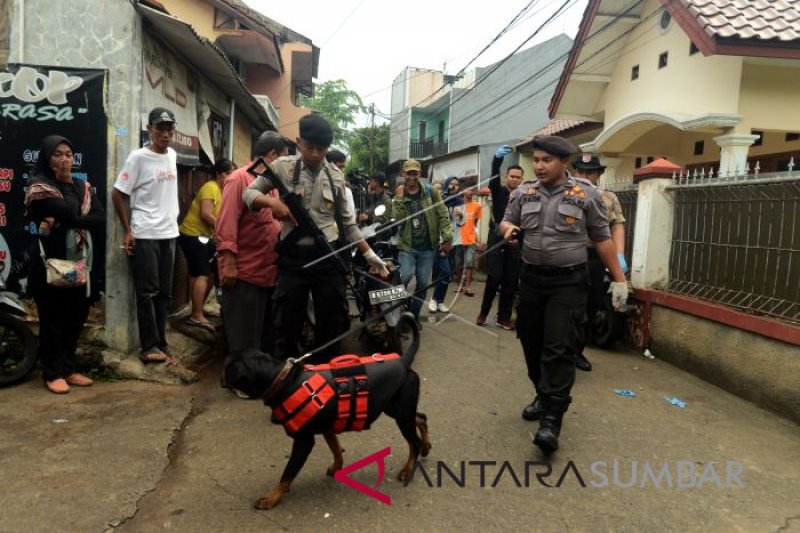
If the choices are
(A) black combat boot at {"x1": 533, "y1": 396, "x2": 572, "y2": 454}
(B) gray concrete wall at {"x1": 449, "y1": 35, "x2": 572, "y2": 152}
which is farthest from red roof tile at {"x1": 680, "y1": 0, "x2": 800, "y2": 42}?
(B) gray concrete wall at {"x1": 449, "y1": 35, "x2": 572, "y2": 152}

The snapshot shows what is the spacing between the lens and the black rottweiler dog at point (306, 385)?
7.99 ft

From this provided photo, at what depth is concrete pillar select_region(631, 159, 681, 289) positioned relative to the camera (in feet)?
19.6

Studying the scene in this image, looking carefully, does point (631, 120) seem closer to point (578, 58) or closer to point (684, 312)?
point (578, 58)

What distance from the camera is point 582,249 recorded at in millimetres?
3477

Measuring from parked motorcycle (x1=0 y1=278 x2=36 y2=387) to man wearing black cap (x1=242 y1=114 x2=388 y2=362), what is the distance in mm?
1997

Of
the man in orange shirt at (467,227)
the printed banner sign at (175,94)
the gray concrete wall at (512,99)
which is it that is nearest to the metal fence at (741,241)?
the man in orange shirt at (467,227)

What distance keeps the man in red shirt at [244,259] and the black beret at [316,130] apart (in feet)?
1.63

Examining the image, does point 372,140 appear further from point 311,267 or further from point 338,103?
point 311,267

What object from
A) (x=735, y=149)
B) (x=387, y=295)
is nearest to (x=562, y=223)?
(x=387, y=295)

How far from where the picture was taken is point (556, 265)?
3.42 metres

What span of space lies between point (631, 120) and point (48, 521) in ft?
28.7

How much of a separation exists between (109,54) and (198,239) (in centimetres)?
172

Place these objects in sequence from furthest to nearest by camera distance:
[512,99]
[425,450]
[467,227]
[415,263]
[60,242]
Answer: [512,99], [467,227], [415,263], [60,242], [425,450]

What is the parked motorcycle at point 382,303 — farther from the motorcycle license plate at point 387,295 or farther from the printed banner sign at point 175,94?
the printed banner sign at point 175,94
